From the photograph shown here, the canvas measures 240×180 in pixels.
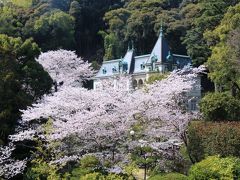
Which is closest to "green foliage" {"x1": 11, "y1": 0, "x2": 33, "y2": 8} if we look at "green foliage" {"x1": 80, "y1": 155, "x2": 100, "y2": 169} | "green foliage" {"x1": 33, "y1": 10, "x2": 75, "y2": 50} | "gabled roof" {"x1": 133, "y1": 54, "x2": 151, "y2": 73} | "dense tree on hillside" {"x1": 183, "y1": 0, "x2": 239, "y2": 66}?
"green foliage" {"x1": 33, "y1": 10, "x2": 75, "y2": 50}

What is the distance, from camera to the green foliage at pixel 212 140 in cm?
1170

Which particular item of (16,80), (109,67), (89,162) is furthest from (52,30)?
(89,162)

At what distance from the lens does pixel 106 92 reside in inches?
542

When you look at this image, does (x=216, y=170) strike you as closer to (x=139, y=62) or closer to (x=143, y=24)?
(x=139, y=62)

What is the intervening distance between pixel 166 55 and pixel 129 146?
24.5 meters

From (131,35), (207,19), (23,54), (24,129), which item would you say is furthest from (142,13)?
(24,129)

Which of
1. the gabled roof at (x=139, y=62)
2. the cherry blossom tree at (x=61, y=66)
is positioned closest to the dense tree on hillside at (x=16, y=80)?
the cherry blossom tree at (x=61, y=66)

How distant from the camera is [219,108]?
14789 millimetres

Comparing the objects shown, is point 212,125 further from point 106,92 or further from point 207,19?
point 207,19

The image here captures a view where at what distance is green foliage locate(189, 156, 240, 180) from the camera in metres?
9.87

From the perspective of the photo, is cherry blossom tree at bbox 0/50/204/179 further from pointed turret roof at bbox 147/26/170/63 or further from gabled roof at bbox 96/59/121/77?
gabled roof at bbox 96/59/121/77

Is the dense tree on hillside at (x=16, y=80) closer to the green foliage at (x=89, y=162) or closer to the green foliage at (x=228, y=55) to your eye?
the green foliage at (x=89, y=162)

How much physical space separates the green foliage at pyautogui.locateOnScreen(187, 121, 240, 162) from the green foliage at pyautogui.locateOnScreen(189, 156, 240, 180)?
124 centimetres

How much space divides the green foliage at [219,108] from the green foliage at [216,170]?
4.43 m
